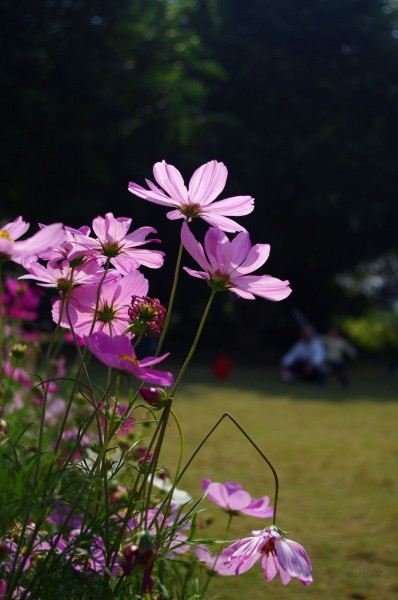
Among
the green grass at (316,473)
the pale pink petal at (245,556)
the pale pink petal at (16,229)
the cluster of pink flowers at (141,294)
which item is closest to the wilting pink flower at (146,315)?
the cluster of pink flowers at (141,294)

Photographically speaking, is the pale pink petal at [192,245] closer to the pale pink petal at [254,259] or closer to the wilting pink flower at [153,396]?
the pale pink petal at [254,259]

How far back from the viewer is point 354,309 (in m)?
23.2

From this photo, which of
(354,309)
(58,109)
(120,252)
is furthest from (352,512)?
(354,309)

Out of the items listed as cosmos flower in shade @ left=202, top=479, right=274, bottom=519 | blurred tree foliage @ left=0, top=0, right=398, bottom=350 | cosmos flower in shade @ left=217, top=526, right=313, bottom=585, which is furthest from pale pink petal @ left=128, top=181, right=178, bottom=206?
blurred tree foliage @ left=0, top=0, right=398, bottom=350

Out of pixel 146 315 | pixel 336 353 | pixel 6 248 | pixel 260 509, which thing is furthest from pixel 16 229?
pixel 336 353

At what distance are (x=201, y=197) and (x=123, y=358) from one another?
0.32m

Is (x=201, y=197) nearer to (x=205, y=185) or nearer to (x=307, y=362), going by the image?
(x=205, y=185)

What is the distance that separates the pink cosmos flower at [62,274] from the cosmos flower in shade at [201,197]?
0.16 metres

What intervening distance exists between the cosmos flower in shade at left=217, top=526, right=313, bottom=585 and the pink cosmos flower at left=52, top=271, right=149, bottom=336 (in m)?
0.40

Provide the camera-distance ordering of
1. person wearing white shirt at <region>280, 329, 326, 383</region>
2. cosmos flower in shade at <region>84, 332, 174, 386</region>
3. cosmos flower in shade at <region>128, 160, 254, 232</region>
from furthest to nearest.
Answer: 1. person wearing white shirt at <region>280, 329, 326, 383</region>
2. cosmos flower in shade at <region>128, 160, 254, 232</region>
3. cosmos flower in shade at <region>84, 332, 174, 386</region>

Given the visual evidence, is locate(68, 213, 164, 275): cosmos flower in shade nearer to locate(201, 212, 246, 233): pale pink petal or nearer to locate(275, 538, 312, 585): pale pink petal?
locate(201, 212, 246, 233): pale pink petal

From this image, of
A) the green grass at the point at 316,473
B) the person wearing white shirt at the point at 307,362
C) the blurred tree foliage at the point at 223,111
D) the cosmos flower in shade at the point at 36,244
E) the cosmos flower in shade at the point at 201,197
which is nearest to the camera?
the cosmos flower in shade at the point at 36,244

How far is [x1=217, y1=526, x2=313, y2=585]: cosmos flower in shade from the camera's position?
4.04 feet

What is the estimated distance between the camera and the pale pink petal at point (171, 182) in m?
1.26
